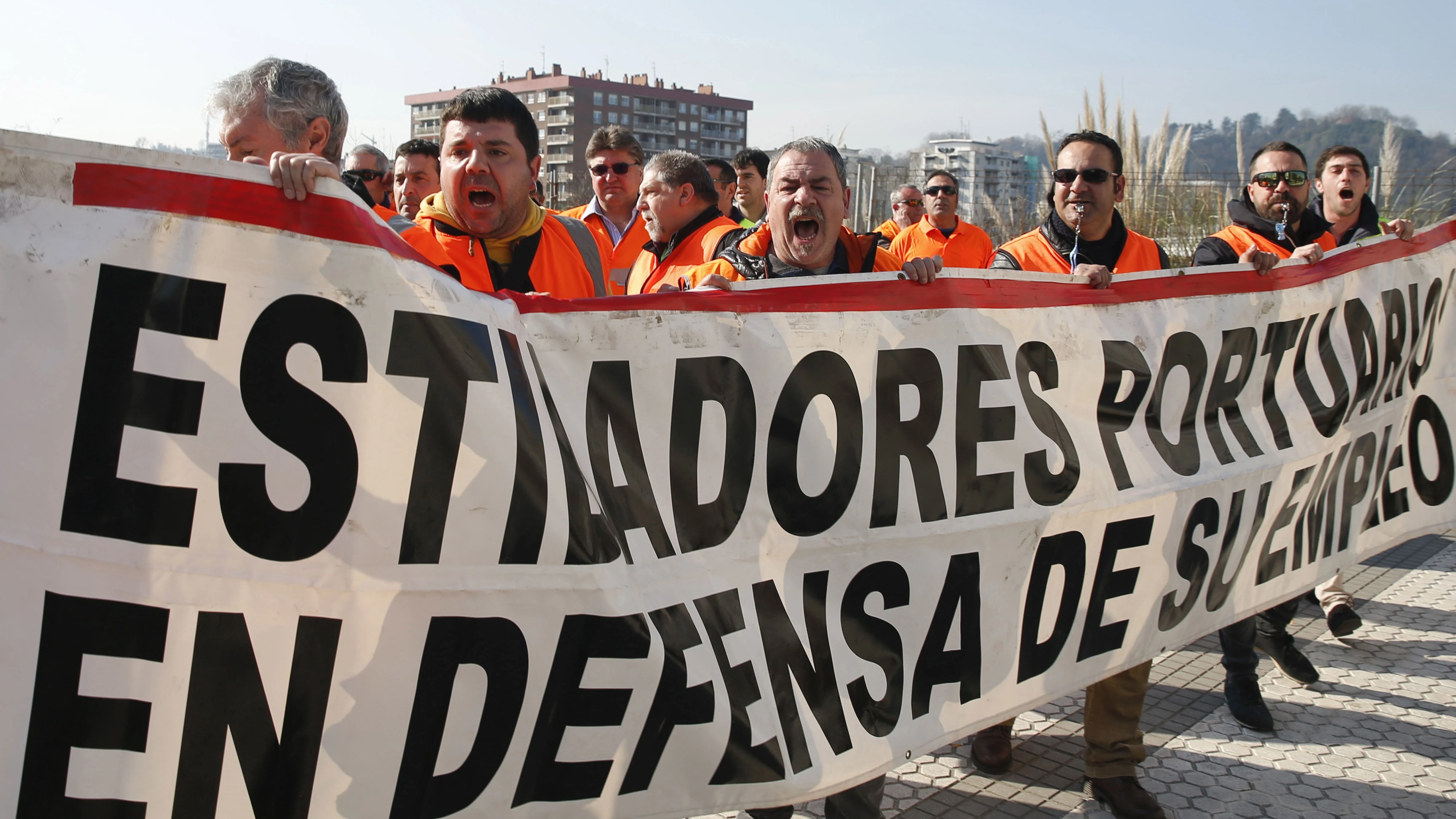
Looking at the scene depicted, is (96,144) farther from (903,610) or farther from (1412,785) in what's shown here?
(1412,785)

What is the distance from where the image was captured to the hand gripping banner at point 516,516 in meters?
1.81

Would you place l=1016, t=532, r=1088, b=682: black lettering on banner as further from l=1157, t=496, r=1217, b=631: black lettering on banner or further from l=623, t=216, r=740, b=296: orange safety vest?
l=623, t=216, r=740, b=296: orange safety vest

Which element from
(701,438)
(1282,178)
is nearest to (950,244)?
(1282,178)

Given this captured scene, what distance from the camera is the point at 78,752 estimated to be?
1795 millimetres

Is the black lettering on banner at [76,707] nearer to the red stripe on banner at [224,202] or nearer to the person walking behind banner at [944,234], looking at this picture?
the red stripe on banner at [224,202]

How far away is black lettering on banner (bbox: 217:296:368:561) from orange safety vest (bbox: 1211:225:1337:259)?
368 centimetres

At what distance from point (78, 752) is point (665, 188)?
3527 mm

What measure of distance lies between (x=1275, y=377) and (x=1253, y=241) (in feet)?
3.63

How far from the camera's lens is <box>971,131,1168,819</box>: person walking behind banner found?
10.7ft

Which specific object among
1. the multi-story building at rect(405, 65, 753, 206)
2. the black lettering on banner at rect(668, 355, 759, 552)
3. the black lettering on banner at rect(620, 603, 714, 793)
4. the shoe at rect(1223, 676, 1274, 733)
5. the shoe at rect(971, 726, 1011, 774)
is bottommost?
the shoe at rect(971, 726, 1011, 774)

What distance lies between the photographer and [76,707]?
70.7 inches

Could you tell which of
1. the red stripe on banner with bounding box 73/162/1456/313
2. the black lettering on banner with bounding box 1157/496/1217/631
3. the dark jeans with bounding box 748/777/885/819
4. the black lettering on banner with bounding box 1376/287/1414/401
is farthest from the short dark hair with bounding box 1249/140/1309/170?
the dark jeans with bounding box 748/777/885/819

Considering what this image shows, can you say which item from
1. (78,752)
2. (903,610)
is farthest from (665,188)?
(78,752)

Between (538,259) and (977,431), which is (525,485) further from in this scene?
(977,431)
